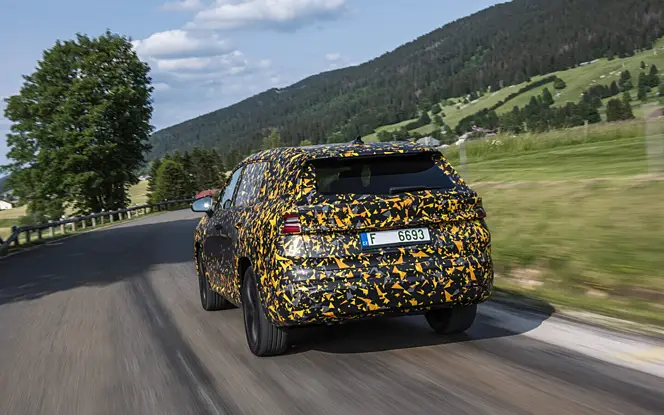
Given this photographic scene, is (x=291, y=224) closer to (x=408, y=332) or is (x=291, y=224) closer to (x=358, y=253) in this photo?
(x=358, y=253)

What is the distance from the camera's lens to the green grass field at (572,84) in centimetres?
13550

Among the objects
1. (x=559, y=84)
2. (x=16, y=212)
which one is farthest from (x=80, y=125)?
(x=559, y=84)

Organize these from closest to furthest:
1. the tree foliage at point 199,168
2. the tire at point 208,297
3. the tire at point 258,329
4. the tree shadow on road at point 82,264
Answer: the tire at point 258,329 < the tire at point 208,297 < the tree shadow on road at point 82,264 < the tree foliage at point 199,168

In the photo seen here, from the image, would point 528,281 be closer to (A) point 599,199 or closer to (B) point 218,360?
(A) point 599,199

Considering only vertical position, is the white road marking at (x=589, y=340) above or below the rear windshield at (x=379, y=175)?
below

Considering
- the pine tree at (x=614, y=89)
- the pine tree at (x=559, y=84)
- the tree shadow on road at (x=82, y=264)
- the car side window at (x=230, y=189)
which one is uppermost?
the pine tree at (x=559, y=84)

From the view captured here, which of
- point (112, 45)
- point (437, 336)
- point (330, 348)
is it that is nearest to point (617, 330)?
point (437, 336)

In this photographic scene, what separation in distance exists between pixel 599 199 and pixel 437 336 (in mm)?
5616

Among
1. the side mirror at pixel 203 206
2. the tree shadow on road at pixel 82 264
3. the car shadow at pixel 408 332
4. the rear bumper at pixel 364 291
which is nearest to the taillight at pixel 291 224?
the rear bumper at pixel 364 291

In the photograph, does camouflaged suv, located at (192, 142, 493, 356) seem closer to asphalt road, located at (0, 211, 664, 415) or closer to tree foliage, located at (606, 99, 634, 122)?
asphalt road, located at (0, 211, 664, 415)

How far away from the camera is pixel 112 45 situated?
60.1 meters

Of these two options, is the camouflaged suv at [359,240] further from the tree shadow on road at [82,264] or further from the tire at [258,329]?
the tree shadow on road at [82,264]

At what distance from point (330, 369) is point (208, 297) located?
3.39 meters

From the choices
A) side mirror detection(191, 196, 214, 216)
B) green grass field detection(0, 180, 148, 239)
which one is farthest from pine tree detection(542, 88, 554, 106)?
side mirror detection(191, 196, 214, 216)
